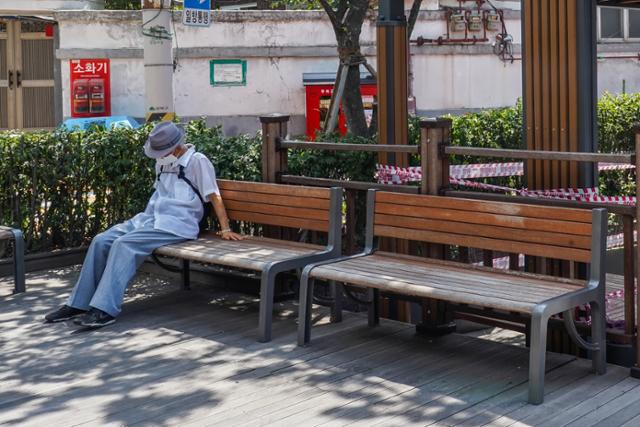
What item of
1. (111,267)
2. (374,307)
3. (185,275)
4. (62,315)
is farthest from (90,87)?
(374,307)

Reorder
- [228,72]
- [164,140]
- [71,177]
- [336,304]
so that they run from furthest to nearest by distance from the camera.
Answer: [228,72] → [71,177] → [164,140] → [336,304]

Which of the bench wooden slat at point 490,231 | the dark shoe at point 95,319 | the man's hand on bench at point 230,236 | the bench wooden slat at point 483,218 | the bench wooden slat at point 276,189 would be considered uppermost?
the bench wooden slat at point 276,189

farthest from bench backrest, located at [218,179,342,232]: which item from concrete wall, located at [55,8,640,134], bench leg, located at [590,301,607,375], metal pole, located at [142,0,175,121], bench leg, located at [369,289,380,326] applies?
concrete wall, located at [55,8,640,134]

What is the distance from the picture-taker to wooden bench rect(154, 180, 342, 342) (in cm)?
670

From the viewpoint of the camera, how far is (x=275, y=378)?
5.91 meters

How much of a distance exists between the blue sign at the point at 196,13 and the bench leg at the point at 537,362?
20.7 ft

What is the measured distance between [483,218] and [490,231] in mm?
83

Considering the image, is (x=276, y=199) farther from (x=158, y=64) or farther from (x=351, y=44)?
(x=351, y=44)

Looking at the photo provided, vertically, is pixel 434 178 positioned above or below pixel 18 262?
above

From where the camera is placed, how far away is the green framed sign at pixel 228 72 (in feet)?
72.4

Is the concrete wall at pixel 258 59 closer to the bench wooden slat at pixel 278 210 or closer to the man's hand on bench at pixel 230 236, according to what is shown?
the bench wooden slat at pixel 278 210

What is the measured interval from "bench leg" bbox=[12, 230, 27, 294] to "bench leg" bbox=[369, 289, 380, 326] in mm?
2768

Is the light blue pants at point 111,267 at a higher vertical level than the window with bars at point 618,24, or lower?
lower

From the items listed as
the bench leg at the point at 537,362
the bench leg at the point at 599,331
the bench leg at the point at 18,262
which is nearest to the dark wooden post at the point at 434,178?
the bench leg at the point at 599,331
